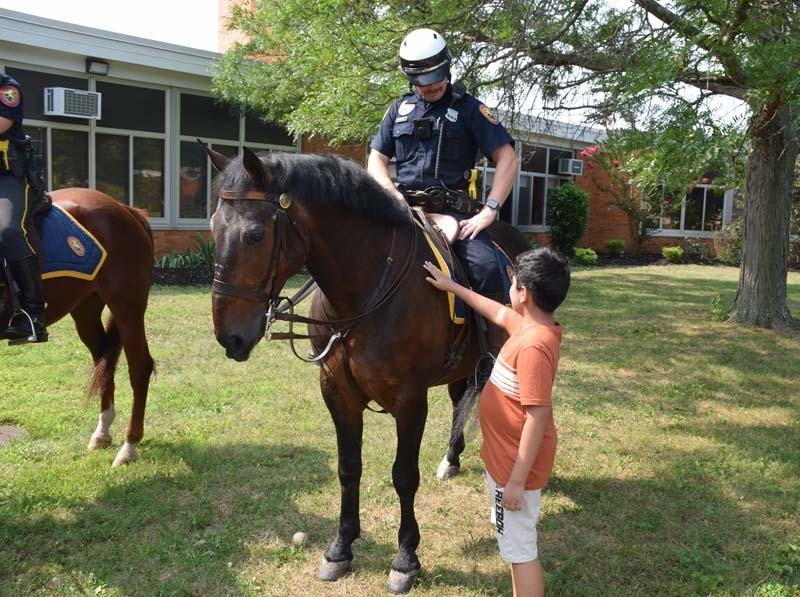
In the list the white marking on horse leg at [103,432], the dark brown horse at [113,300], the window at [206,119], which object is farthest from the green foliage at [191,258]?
the white marking on horse leg at [103,432]

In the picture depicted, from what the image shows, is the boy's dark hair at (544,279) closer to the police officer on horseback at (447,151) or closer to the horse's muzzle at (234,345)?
the police officer on horseback at (447,151)

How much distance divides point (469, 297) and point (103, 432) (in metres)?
3.34

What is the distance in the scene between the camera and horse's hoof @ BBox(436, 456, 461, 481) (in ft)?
15.7

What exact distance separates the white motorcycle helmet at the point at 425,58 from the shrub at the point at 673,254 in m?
20.2

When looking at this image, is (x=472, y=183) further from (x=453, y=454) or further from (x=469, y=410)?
(x=453, y=454)

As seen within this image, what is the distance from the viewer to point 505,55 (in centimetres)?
826

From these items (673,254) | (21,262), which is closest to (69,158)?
(21,262)

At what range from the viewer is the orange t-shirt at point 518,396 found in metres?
2.67

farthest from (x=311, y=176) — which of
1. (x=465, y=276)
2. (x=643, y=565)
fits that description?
(x=643, y=565)

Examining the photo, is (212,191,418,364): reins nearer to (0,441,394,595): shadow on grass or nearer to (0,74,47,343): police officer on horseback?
(0,441,394,595): shadow on grass

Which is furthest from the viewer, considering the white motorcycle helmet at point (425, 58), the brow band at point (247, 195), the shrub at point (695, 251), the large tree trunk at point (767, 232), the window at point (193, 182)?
the shrub at point (695, 251)

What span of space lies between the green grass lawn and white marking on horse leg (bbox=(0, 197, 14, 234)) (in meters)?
1.70

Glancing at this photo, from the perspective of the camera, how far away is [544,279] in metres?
2.79

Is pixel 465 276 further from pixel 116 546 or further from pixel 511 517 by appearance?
pixel 116 546
